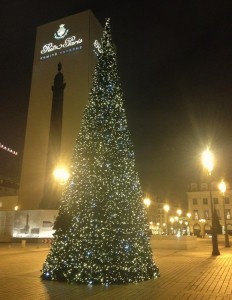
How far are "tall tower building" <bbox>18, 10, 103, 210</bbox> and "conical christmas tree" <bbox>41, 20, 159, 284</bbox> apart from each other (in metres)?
39.5

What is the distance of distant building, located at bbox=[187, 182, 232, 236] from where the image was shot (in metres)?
71.6

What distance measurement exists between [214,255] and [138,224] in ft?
36.5

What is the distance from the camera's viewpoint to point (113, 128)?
11.6m

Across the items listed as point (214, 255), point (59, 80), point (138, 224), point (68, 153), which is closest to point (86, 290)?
point (138, 224)

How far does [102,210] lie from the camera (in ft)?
34.3

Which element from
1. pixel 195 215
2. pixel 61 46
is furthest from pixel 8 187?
pixel 195 215

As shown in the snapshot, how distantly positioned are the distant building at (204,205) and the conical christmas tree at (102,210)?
62312mm

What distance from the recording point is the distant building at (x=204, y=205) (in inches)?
2820

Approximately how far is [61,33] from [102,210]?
→ 184 feet

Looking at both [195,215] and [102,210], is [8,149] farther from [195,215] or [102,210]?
[102,210]

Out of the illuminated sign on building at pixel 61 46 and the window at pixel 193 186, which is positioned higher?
the illuminated sign on building at pixel 61 46

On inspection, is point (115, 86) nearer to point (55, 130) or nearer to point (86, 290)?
point (86, 290)

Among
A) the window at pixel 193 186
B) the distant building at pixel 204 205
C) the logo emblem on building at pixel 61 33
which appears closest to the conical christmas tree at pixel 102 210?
the logo emblem on building at pixel 61 33

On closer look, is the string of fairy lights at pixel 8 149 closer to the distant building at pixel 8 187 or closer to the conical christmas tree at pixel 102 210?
the distant building at pixel 8 187
